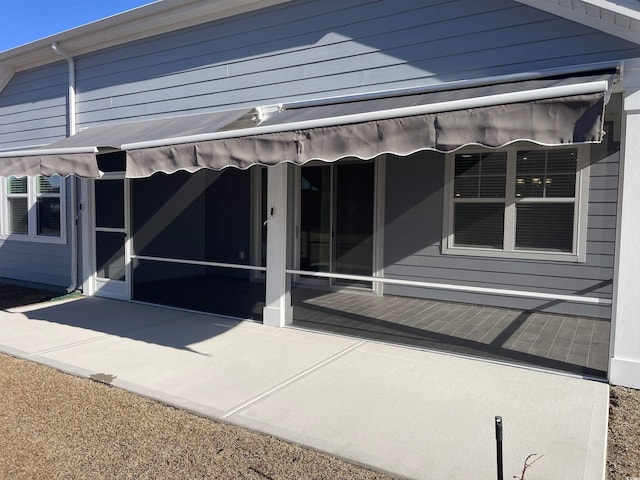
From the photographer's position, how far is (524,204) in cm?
654

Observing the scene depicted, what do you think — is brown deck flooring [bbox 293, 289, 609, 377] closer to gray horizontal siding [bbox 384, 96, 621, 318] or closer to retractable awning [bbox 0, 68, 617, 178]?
gray horizontal siding [bbox 384, 96, 621, 318]

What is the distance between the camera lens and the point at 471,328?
5.96m

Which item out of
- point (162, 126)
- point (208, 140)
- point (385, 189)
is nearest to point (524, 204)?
point (385, 189)

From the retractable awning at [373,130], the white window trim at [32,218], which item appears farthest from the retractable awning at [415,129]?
the white window trim at [32,218]

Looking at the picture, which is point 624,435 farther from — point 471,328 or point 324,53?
point 324,53

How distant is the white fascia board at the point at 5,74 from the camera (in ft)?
28.8

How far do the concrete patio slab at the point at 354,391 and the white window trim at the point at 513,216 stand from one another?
2583mm

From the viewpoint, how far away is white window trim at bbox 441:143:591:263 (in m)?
6.14

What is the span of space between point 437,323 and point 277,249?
2.36 meters

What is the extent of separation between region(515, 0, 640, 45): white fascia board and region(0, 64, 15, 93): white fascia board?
360 inches

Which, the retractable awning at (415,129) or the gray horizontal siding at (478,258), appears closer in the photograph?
the retractable awning at (415,129)

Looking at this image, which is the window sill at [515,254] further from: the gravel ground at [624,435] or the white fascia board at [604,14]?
the white fascia board at [604,14]

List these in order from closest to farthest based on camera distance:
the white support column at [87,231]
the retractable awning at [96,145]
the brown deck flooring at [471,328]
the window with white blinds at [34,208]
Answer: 1. the brown deck flooring at [471,328]
2. the retractable awning at [96,145]
3. the white support column at [87,231]
4. the window with white blinds at [34,208]

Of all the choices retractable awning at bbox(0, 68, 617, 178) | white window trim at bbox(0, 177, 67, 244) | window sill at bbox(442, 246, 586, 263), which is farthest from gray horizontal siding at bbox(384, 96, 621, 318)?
white window trim at bbox(0, 177, 67, 244)
